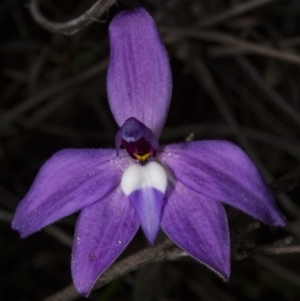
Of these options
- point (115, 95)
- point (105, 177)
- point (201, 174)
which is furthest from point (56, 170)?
point (201, 174)

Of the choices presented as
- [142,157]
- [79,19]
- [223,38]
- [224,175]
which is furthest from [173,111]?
[224,175]

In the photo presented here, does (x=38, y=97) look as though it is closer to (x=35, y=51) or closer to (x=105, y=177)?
(x=35, y=51)

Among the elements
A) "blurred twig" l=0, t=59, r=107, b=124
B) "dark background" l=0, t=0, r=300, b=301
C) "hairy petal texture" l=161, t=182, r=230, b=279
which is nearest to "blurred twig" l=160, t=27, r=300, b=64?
"dark background" l=0, t=0, r=300, b=301

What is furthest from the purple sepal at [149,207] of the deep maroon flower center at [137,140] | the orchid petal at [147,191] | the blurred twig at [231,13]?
the blurred twig at [231,13]

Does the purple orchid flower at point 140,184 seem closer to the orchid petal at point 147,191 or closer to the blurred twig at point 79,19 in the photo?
the orchid petal at point 147,191

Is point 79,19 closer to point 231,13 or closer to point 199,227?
point 199,227
